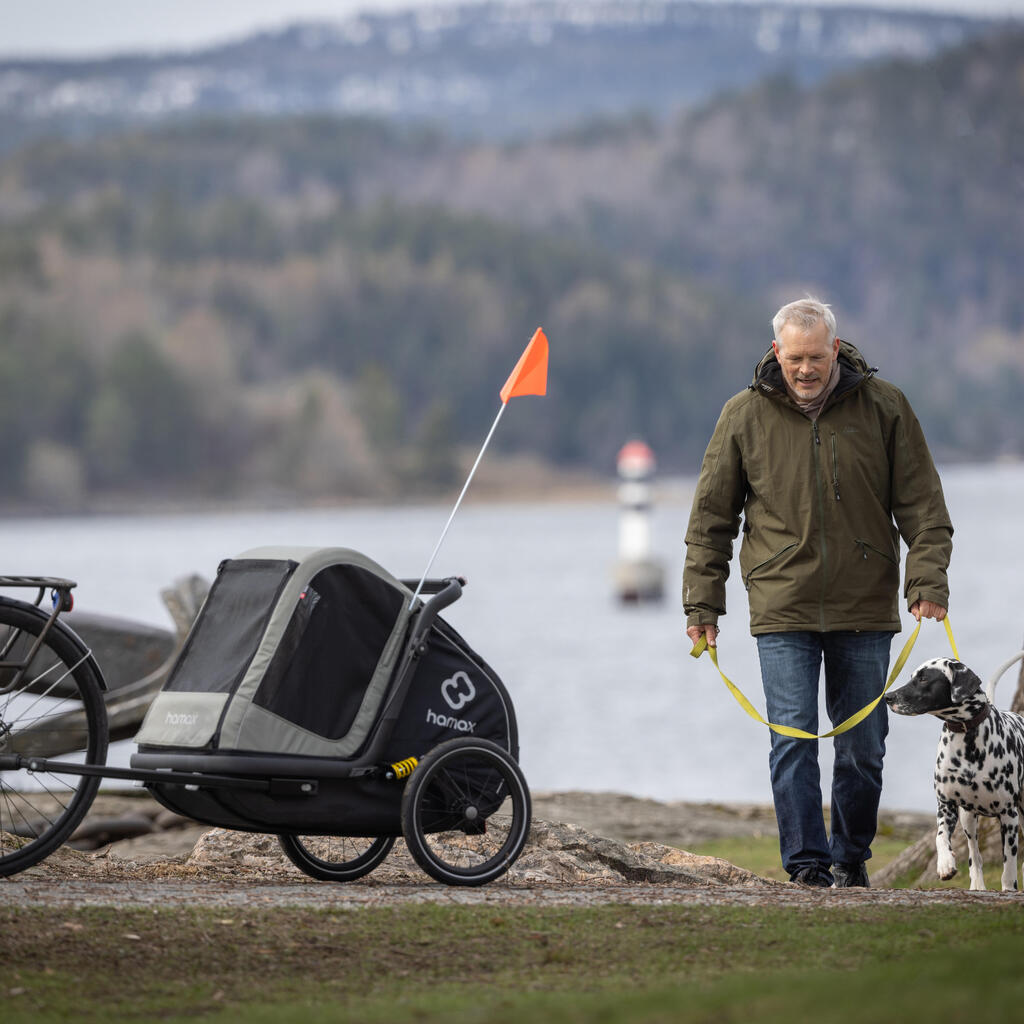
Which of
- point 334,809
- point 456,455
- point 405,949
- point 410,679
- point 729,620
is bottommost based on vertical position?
point 405,949

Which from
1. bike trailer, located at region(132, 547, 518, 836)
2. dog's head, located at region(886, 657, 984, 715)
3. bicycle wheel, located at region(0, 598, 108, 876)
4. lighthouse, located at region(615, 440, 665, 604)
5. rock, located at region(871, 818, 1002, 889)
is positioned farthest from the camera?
lighthouse, located at region(615, 440, 665, 604)

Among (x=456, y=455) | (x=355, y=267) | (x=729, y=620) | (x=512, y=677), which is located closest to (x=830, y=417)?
(x=512, y=677)

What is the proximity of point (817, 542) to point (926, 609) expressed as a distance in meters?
0.47

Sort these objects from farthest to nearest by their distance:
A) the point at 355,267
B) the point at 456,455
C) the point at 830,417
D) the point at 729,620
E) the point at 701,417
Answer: the point at 355,267, the point at 701,417, the point at 456,455, the point at 729,620, the point at 830,417

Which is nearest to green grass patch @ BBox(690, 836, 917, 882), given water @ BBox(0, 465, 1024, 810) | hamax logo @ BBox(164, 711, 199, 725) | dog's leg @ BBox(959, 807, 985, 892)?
dog's leg @ BBox(959, 807, 985, 892)

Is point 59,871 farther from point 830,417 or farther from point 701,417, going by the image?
point 701,417

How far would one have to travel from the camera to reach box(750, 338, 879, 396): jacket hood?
6602mm

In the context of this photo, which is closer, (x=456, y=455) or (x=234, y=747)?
(x=234, y=747)

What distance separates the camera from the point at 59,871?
6.79m

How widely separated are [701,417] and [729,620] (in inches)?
3568

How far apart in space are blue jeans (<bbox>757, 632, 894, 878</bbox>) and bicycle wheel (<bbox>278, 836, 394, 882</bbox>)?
1.52 metres

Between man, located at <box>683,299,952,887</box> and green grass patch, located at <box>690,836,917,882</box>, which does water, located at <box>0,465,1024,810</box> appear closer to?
green grass patch, located at <box>690,836,917,882</box>

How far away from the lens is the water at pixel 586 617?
93.9 feet

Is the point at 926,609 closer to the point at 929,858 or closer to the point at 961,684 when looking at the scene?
the point at 961,684
